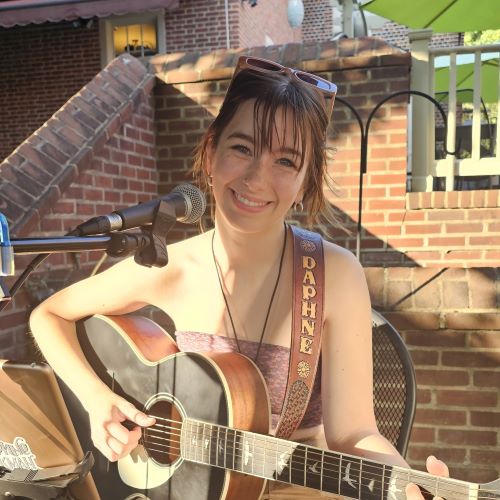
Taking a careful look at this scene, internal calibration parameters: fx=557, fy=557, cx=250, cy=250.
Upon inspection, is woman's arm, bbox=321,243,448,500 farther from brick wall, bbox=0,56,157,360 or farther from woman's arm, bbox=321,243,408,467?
brick wall, bbox=0,56,157,360

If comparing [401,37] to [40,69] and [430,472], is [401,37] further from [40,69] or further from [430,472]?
[430,472]

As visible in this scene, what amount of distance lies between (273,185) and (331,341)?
379 mm

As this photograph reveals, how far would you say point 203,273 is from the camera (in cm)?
140

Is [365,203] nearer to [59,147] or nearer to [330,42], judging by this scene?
[330,42]

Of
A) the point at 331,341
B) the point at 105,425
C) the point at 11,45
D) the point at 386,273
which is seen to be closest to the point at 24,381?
the point at 105,425

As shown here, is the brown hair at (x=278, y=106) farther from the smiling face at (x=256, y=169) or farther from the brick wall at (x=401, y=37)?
the brick wall at (x=401, y=37)

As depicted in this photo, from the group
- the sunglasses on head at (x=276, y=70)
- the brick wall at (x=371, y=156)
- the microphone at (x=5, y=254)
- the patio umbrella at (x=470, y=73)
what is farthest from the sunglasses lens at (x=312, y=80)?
the patio umbrella at (x=470, y=73)

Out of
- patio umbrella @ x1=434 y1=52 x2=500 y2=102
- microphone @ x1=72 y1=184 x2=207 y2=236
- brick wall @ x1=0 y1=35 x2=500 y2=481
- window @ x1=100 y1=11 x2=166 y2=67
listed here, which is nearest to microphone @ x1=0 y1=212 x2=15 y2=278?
microphone @ x1=72 y1=184 x2=207 y2=236

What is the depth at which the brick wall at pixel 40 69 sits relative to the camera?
8961 millimetres

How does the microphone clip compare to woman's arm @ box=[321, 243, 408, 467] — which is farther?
woman's arm @ box=[321, 243, 408, 467]

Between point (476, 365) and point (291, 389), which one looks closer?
point (291, 389)

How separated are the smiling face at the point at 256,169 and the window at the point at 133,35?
8.24 metres

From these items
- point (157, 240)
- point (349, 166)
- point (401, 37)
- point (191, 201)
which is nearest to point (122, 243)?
point (157, 240)

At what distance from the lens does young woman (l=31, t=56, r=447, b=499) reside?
1243 mm
